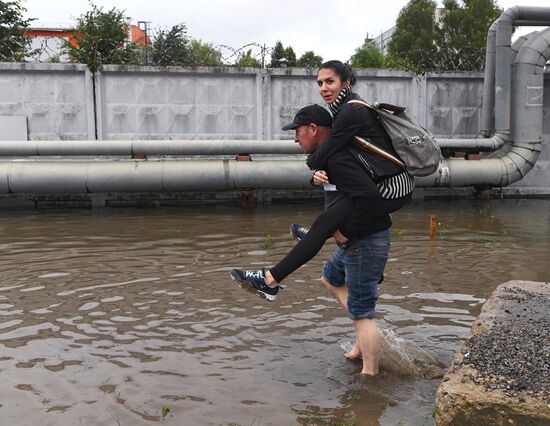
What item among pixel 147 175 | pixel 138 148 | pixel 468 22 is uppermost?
pixel 468 22

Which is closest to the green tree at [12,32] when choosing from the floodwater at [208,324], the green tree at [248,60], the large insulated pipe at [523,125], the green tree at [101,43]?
the green tree at [101,43]

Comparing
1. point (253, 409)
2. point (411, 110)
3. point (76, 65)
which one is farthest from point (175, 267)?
point (411, 110)

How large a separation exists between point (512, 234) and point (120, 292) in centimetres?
586

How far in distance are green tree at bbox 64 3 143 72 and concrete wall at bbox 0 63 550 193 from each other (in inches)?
30.8

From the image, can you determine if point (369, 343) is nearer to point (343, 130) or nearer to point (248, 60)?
point (343, 130)

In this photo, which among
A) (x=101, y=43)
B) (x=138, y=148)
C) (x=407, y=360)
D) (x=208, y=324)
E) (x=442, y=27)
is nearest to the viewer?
(x=407, y=360)

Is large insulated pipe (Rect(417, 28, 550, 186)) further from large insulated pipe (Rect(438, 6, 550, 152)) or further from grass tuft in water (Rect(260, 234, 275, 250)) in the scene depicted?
grass tuft in water (Rect(260, 234, 275, 250))

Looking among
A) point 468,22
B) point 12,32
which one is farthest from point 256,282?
point 468,22

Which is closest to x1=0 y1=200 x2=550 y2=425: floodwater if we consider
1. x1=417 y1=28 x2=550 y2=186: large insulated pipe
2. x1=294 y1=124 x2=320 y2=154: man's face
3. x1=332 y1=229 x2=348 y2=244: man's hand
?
x1=332 y1=229 x2=348 y2=244: man's hand

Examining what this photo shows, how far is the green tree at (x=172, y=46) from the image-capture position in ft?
59.1

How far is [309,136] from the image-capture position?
11.6ft

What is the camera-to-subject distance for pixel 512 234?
29.3ft

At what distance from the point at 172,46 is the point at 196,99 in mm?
7346

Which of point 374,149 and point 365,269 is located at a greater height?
point 374,149
